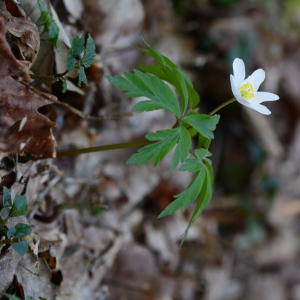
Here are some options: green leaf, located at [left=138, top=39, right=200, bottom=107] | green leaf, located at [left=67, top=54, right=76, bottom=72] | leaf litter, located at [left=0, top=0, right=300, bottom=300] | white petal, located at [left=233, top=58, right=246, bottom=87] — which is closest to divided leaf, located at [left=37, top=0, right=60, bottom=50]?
leaf litter, located at [left=0, top=0, right=300, bottom=300]

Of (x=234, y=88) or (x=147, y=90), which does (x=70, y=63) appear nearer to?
(x=147, y=90)

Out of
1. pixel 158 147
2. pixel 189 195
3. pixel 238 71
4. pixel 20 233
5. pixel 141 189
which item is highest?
pixel 238 71

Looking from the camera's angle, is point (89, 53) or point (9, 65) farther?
point (89, 53)

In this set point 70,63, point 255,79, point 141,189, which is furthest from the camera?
point 141,189

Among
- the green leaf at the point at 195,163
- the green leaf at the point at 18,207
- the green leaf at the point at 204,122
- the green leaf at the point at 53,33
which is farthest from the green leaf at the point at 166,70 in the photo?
the green leaf at the point at 18,207

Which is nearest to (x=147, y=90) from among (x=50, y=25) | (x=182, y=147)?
(x=182, y=147)

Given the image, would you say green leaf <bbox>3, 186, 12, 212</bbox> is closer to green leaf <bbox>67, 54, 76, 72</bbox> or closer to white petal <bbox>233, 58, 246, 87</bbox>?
green leaf <bbox>67, 54, 76, 72</bbox>

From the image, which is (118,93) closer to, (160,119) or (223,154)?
(160,119)

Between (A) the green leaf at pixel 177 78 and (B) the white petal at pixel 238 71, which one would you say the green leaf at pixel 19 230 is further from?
(B) the white petal at pixel 238 71
